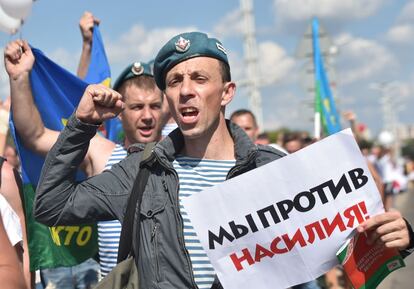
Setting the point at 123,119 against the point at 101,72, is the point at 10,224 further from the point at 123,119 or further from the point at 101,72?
the point at 101,72

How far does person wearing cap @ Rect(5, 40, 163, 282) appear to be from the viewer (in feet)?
11.1

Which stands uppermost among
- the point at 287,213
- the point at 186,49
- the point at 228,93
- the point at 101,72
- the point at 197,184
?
the point at 101,72

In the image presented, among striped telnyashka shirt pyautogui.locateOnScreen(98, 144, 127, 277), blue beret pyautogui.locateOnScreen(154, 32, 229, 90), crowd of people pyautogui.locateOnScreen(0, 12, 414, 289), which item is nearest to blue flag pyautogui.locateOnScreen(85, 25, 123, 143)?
striped telnyashka shirt pyautogui.locateOnScreen(98, 144, 127, 277)

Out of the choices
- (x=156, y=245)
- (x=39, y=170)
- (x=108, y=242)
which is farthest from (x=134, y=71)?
(x=156, y=245)

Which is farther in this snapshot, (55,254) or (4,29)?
(4,29)

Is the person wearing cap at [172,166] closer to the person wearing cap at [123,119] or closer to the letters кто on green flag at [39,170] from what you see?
the person wearing cap at [123,119]

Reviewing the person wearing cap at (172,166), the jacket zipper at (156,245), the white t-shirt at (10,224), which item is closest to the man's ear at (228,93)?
the person wearing cap at (172,166)

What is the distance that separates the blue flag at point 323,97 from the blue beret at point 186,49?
629 centimetres

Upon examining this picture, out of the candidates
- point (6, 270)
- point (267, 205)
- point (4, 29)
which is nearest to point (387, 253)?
point (267, 205)

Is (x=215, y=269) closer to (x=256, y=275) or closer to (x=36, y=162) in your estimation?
(x=256, y=275)

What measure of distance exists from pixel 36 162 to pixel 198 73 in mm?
1653

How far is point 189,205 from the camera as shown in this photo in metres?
2.36

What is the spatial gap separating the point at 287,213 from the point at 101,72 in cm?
322

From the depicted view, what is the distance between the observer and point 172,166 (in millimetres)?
2520
